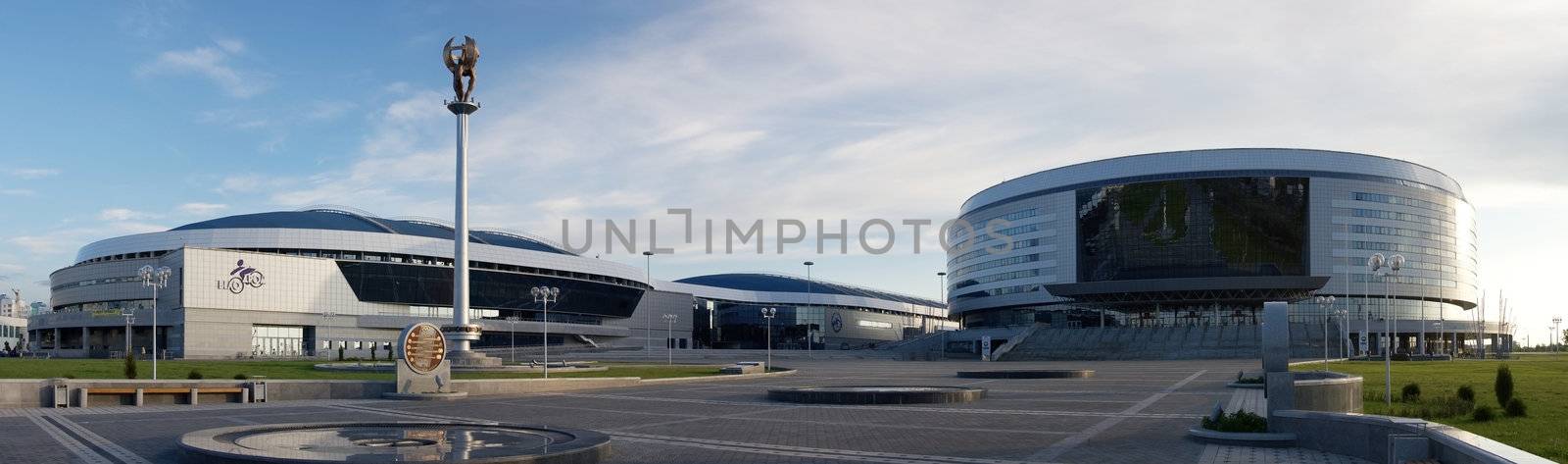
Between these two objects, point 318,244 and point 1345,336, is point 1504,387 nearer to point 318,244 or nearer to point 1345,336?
point 1345,336

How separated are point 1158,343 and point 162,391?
8402 centimetres

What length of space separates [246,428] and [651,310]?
121814 mm

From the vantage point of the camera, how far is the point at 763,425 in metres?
22.5

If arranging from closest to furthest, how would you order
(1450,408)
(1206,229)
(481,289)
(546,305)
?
(1450,408), (546,305), (481,289), (1206,229)

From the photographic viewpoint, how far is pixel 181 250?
96750 mm

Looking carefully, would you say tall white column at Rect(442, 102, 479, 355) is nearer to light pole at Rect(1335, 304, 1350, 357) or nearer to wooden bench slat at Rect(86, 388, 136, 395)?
wooden bench slat at Rect(86, 388, 136, 395)

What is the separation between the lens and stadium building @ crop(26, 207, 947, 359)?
9844 cm

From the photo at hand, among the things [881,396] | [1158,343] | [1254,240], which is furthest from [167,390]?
[1254,240]

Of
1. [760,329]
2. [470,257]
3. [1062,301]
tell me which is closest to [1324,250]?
[1062,301]

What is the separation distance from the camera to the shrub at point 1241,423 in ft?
59.6

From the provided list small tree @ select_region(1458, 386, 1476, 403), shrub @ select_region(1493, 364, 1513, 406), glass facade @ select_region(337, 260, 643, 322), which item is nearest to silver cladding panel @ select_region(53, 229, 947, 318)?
glass facade @ select_region(337, 260, 643, 322)

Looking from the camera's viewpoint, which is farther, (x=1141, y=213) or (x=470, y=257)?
(x=1141, y=213)

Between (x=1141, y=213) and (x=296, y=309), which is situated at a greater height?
(x=1141, y=213)

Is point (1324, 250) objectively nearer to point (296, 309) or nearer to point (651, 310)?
point (651, 310)
